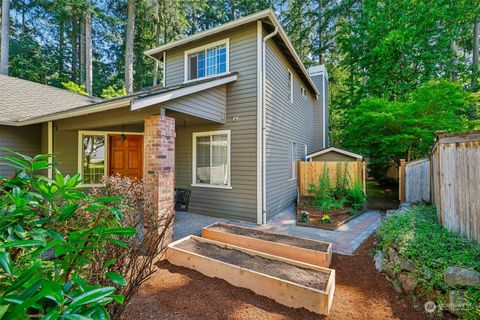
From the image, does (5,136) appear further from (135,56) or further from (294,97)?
(135,56)

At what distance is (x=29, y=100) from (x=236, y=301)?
986 cm

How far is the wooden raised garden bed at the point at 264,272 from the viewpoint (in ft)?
9.06

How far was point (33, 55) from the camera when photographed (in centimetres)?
1800

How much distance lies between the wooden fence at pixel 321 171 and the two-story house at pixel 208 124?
108 centimetres

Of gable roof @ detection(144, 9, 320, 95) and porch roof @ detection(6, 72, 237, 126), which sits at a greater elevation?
gable roof @ detection(144, 9, 320, 95)

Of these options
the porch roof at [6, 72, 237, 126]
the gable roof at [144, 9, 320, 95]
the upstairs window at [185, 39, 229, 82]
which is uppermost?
the gable roof at [144, 9, 320, 95]

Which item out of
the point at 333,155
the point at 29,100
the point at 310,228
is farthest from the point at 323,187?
the point at 29,100

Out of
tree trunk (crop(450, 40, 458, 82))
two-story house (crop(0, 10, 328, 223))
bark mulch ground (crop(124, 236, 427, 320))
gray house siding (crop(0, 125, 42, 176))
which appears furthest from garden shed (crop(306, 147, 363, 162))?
gray house siding (crop(0, 125, 42, 176))

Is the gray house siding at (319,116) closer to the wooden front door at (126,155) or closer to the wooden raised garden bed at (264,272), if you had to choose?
the wooden front door at (126,155)

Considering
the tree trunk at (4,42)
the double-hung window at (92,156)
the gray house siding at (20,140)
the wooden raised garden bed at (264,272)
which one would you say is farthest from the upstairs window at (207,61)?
the tree trunk at (4,42)

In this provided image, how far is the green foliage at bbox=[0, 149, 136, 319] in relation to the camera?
838mm

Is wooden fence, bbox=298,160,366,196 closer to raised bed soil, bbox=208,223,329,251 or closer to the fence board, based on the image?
the fence board

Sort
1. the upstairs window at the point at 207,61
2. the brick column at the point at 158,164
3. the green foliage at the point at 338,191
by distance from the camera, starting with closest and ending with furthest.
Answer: the brick column at the point at 158,164, the upstairs window at the point at 207,61, the green foliage at the point at 338,191

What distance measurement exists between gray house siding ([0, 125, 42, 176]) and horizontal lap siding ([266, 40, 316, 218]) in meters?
7.34
